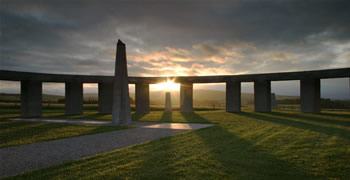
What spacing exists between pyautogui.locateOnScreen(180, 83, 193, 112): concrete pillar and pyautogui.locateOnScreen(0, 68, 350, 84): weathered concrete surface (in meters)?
1.37

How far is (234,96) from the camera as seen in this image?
85.8 feet

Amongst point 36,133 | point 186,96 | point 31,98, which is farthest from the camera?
point 186,96

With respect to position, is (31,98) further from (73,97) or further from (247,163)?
(247,163)

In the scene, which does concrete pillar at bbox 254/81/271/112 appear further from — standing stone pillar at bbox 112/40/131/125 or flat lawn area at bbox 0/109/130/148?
flat lawn area at bbox 0/109/130/148

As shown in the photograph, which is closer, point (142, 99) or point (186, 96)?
point (142, 99)

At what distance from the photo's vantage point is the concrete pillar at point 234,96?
25.8 meters

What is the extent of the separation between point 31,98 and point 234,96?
80.5ft

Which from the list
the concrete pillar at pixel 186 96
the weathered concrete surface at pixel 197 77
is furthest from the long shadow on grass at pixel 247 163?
the concrete pillar at pixel 186 96

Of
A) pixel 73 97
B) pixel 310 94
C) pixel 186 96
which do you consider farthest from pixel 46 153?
pixel 310 94

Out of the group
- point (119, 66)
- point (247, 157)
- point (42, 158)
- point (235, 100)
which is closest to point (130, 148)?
point (42, 158)

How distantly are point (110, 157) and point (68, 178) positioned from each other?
1.66m

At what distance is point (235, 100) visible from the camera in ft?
85.7

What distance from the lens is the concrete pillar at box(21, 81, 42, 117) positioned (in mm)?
22094

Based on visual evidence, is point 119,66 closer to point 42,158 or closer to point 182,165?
point 42,158
